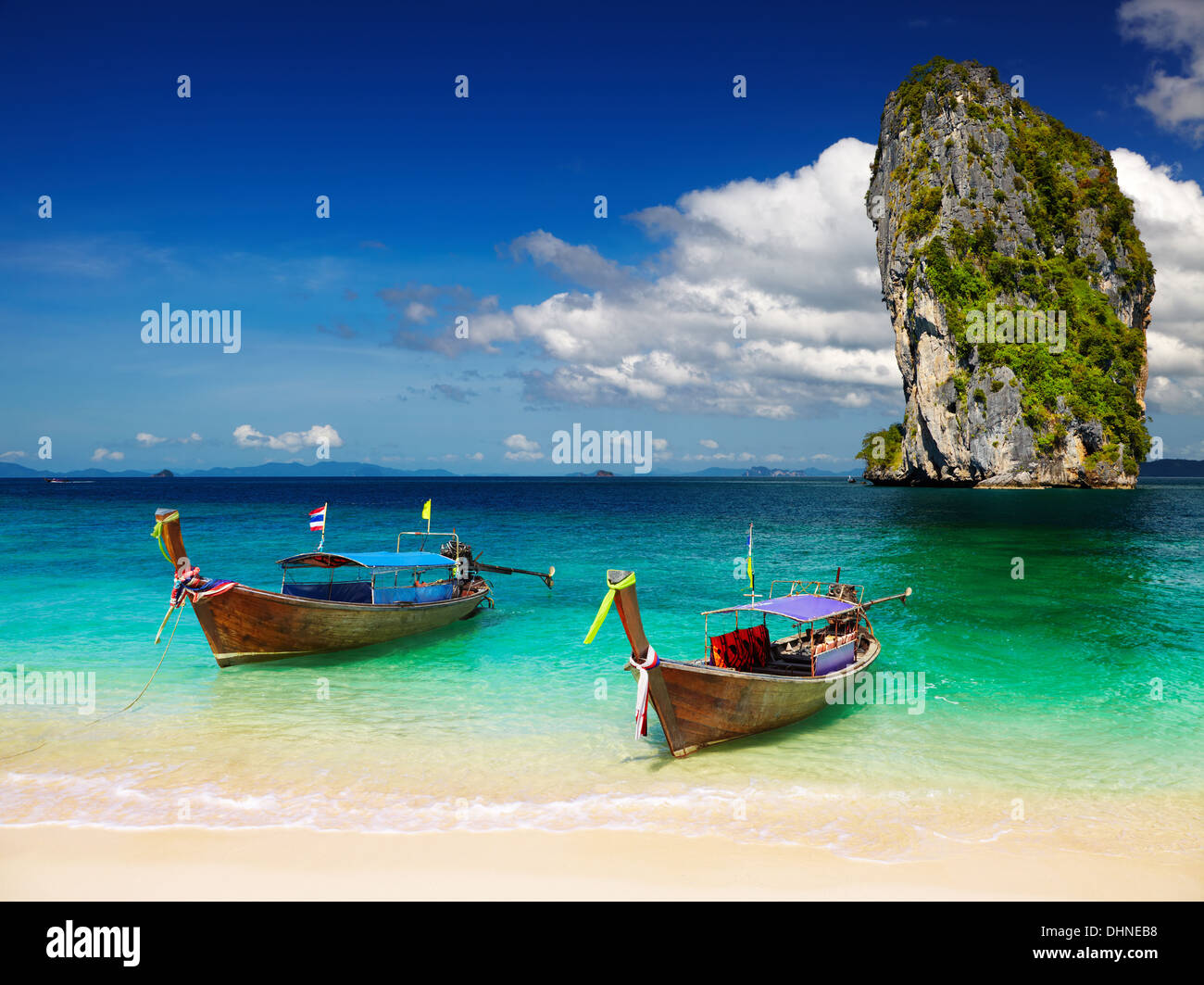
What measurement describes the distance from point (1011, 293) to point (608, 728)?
92.7 meters

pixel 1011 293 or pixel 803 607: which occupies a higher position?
pixel 1011 293

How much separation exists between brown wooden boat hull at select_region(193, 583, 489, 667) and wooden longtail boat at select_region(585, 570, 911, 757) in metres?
7.87

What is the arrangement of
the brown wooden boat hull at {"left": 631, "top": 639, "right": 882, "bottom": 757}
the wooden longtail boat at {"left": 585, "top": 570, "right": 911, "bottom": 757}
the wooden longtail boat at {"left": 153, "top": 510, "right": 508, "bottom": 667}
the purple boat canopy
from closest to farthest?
the wooden longtail boat at {"left": 585, "top": 570, "right": 911, "bottom": 757} → the brown wooden boat hull at {"left": 631, "top": 639, "right": 882, "bottom": 757} → the purple boat canopy → the wooden longtail boat at {"left": 153, "top": 510, "right": 508, "bottom": 667}

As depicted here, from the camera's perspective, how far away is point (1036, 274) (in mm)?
84875

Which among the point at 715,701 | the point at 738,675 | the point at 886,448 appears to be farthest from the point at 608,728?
the point at 886,448

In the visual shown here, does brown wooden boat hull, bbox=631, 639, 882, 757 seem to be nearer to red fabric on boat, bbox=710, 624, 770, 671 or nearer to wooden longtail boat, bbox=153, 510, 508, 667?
red fabric on boat, bbox=710, 624, 770, 671

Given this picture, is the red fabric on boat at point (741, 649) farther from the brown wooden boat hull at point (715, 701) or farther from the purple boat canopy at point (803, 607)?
the brown wooden boat hull at point (715, 701)

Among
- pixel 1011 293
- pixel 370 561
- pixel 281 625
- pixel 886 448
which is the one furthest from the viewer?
pixel 886 448

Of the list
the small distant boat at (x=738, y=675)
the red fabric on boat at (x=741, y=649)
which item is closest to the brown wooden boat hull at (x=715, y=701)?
the small distant boat at (x=738, y=675)

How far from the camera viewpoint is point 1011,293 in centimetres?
8531

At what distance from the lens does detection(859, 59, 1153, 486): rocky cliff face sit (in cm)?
8319

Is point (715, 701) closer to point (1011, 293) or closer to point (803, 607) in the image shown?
point (803, 607)

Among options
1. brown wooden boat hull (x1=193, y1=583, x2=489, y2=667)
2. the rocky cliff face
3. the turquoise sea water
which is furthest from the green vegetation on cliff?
brown wooden boat hull (x1=193, y1=583, x2=489, y2=667)
